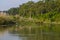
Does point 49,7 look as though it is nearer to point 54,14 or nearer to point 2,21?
point 54,14

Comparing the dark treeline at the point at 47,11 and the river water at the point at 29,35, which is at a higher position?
the dark treeline at the point at 47,11

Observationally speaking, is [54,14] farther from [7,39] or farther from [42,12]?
[7,39]

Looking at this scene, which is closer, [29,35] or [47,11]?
[29,35]

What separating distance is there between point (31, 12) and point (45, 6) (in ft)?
15.9

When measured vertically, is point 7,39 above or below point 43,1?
below

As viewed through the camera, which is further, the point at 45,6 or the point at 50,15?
the point at 45,6

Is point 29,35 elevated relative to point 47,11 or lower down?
lower down

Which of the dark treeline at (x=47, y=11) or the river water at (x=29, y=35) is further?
the dark treeline at (x=47, y=11)

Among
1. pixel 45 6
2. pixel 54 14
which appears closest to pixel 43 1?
pixel 45 6

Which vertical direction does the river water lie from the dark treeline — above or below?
below

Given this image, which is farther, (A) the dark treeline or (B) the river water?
(A) the dark treeline

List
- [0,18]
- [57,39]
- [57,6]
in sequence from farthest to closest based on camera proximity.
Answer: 1. [57,6]
2. [0,18]
3. [57,39]

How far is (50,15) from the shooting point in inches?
2152

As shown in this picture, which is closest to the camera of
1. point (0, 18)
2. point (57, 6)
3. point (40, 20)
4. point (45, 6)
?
point (0, 18)
